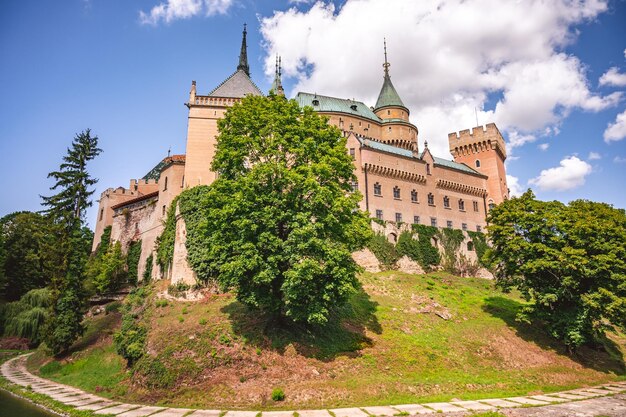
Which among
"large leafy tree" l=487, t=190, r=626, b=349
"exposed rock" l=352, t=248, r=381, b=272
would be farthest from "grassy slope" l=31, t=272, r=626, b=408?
"exposed rock" l=352, t=248, r=381, b=272

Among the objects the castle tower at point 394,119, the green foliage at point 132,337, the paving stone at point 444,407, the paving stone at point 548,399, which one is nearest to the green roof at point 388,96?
the castle tower at point 394,119

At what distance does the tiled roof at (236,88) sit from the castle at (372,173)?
0.10 meters

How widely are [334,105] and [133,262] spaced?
3317 centimetres

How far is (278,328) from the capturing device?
67.9ft

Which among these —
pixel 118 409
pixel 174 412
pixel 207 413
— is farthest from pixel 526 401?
pixel 118 409

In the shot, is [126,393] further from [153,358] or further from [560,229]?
[560,229]

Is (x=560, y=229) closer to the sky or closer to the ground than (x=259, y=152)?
closer to the ground

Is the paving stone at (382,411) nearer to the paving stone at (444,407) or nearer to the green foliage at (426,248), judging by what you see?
the paving stone at (444,407)

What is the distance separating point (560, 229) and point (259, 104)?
2054cm

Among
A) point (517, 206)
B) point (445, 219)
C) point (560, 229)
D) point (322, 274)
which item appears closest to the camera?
point (322, 274)

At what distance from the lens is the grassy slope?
56.1 ft

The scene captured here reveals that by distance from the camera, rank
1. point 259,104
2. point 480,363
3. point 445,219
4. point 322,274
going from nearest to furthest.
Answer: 1. point 322,274
2. point 480,363
3. point 259,104
4. point 445,219

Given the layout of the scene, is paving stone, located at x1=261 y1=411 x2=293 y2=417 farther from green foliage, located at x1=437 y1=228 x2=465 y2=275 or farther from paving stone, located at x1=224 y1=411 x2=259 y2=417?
green foliage, located at x1=437 y1=228 x2=465 y2=275

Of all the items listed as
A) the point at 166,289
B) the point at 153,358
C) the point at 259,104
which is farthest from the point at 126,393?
the point at 259,104
